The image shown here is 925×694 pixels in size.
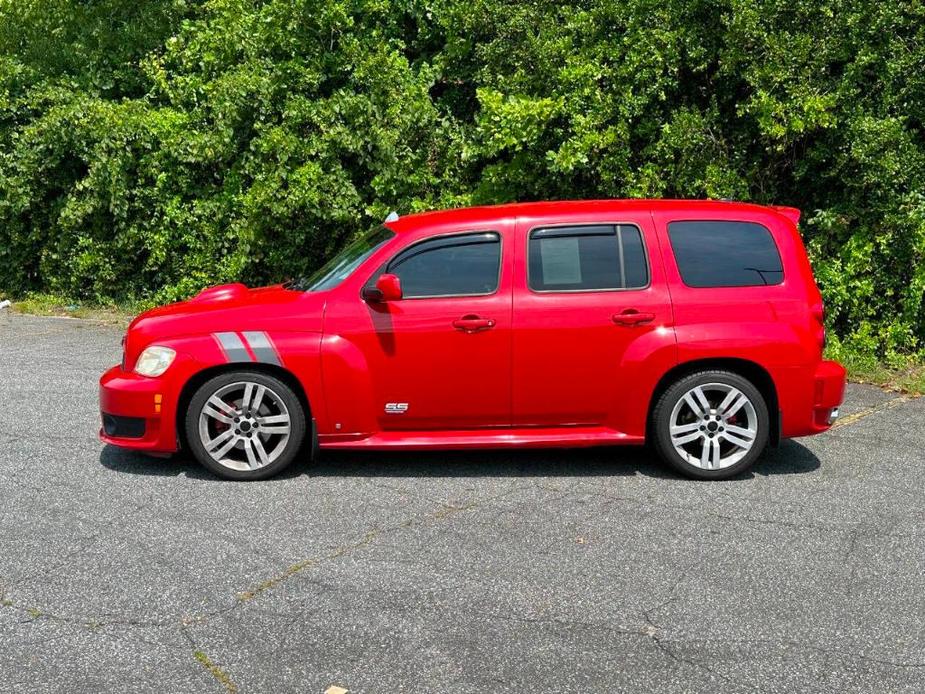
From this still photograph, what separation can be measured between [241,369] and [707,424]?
9.33 ft

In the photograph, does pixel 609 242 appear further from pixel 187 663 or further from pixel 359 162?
pixel 359 162

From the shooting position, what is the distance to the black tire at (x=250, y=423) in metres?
6.18

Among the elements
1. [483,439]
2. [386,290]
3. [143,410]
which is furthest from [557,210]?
[143,410]

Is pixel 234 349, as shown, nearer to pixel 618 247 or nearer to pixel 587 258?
pixel 587 258

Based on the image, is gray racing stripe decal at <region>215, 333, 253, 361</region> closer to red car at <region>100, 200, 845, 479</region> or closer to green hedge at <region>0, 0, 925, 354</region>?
red car at <region>100, 200, 845, 479</region>

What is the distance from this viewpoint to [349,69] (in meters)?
11.3

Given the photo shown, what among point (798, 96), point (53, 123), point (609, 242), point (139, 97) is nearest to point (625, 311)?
point (609, 242)

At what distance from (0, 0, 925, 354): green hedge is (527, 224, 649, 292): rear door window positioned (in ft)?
11.8

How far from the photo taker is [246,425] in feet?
20.4

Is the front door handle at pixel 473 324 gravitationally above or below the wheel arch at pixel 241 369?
above

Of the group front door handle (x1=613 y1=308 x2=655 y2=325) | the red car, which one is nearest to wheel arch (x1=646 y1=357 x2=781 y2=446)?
the red car

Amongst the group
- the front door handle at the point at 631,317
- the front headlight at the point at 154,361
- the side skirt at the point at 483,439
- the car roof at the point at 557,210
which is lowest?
the side skirt at the point at 483,439

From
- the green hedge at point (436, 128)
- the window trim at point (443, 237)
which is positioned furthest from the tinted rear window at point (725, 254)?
the green hedge at point (436, 128)

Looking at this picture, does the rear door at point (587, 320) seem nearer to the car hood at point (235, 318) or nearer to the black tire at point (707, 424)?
the black tire at point (707, 424)
